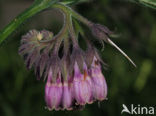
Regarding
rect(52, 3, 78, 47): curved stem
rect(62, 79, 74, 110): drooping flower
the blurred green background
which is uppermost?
rect(52, 3, 78, 47): curved stem

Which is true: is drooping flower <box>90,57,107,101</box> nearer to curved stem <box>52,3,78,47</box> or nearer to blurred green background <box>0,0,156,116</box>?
curved stem <box>52,3,78,47</box>

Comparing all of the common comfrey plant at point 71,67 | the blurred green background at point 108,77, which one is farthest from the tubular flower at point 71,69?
the blurred green background at point 108,77

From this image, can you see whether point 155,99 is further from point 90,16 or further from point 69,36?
point 69,36

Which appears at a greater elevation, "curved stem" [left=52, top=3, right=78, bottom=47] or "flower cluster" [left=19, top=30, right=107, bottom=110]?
"curved stem" [left=52, top=3, right=78, bottom=47]

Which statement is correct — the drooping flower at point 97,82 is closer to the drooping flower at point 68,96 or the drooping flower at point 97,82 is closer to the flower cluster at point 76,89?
the flower cluster at point 76,89

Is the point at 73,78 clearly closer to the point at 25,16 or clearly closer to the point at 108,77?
the point at 25,16

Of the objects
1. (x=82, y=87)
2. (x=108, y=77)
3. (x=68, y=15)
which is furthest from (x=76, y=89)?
(x=108, y=77)

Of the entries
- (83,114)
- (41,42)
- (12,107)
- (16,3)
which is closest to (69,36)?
(41,42)

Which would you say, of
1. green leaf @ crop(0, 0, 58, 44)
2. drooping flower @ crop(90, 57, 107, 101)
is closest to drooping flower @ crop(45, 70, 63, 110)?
drooping flower @ crop(90, 57, 107, 101)
